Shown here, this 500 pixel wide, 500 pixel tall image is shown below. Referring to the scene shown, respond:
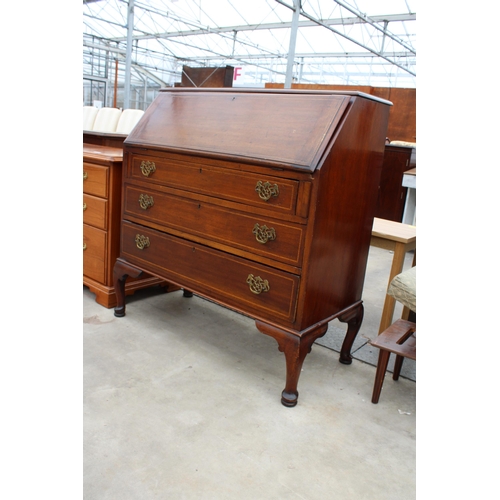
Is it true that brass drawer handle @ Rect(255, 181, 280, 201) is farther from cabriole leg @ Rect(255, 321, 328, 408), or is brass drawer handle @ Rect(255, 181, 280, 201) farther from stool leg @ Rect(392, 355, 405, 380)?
stool leg @ Rect(392, 355, 405, 380)

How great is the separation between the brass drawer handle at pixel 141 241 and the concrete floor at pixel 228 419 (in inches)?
20.3

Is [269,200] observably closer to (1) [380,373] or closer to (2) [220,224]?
(2) [220,224]

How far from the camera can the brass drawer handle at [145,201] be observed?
2688mm

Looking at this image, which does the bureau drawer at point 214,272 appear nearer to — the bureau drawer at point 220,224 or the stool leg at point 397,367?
the bureau drawer at point 220,224

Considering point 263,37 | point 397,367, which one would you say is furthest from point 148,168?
point 263,37

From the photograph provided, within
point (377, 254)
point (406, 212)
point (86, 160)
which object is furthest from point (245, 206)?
point (406, 212)

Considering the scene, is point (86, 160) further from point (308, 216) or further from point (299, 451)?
point (299, 451)

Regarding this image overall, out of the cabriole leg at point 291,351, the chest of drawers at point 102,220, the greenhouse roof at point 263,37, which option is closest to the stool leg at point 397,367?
the cabriole leg at point 291,351

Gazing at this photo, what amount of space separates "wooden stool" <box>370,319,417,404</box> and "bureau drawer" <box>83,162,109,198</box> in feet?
6.29

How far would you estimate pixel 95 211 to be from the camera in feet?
10.3

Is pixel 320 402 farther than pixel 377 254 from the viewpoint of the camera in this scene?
No

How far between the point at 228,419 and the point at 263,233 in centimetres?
84

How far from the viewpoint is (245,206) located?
221cm
